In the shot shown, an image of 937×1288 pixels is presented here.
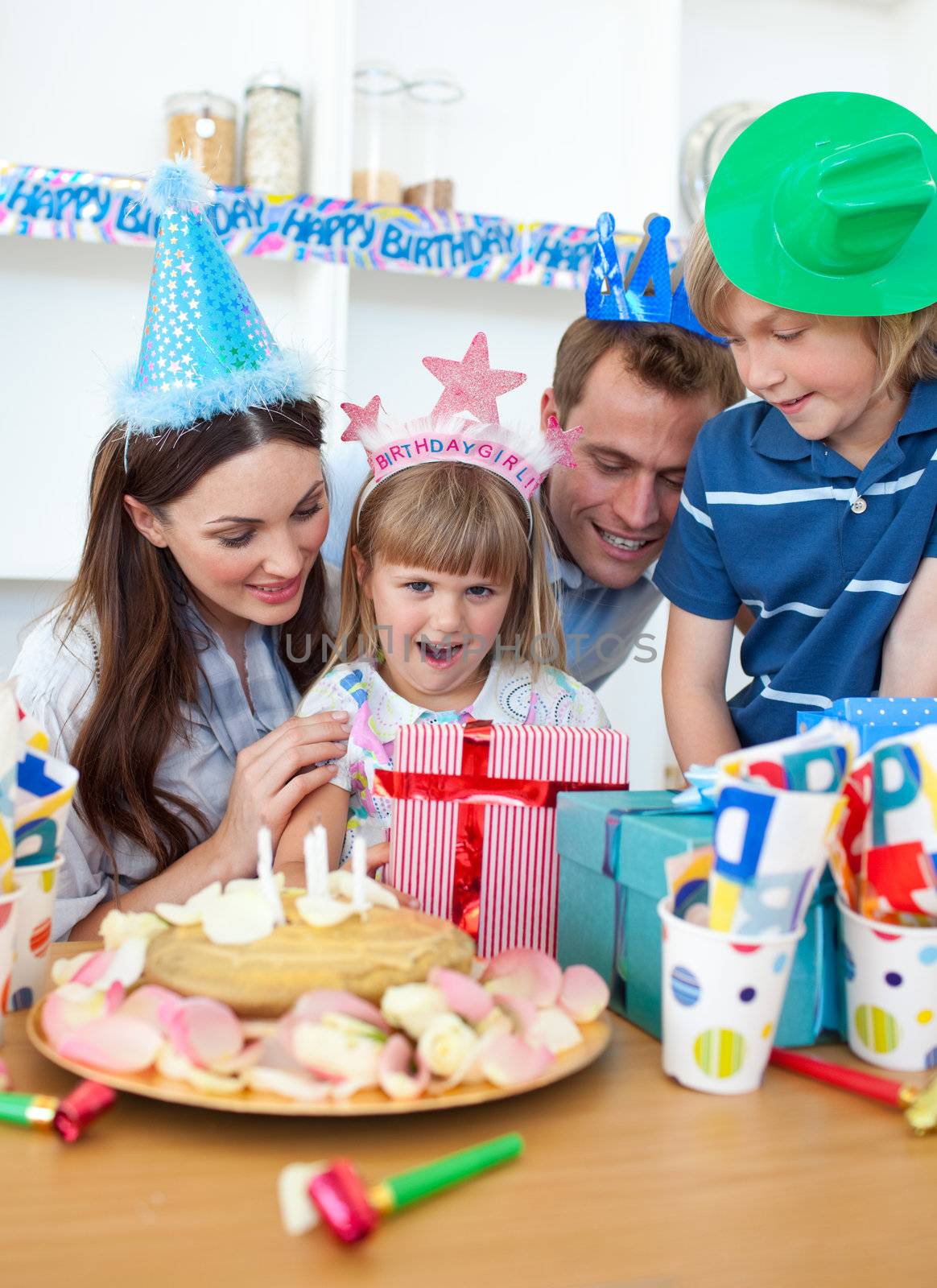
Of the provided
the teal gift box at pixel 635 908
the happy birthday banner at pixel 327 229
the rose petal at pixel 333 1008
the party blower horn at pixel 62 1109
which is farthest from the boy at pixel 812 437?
the happy birthday banner at pixel 327 229

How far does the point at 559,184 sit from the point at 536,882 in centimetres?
226

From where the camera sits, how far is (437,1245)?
53 cm

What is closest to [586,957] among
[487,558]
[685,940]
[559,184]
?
[685,940]

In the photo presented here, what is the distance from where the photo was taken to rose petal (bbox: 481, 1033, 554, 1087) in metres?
0.63

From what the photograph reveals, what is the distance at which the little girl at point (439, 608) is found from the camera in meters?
1.44

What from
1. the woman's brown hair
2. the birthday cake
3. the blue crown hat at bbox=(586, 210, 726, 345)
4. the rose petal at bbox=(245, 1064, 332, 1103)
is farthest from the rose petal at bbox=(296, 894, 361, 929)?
the blue crown hat at bbox=(586, 210, 726, 345)

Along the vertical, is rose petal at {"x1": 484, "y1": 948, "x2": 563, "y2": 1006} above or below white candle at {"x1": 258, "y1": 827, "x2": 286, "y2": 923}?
below

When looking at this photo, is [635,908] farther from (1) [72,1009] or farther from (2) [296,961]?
(1) [72,1009]

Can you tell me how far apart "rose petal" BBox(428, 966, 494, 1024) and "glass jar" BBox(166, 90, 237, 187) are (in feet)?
6.87

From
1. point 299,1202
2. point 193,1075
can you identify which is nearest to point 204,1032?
point 193,1075

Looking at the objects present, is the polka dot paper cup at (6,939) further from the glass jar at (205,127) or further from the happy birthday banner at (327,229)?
the glass jar at (205,127)

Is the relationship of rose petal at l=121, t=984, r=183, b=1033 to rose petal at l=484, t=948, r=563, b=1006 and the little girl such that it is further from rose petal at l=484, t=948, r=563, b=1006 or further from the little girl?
the little girl

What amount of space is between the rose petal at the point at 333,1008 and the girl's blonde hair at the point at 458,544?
831 millimetres

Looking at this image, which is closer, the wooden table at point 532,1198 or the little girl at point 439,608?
the wooden table at point 532,1198
